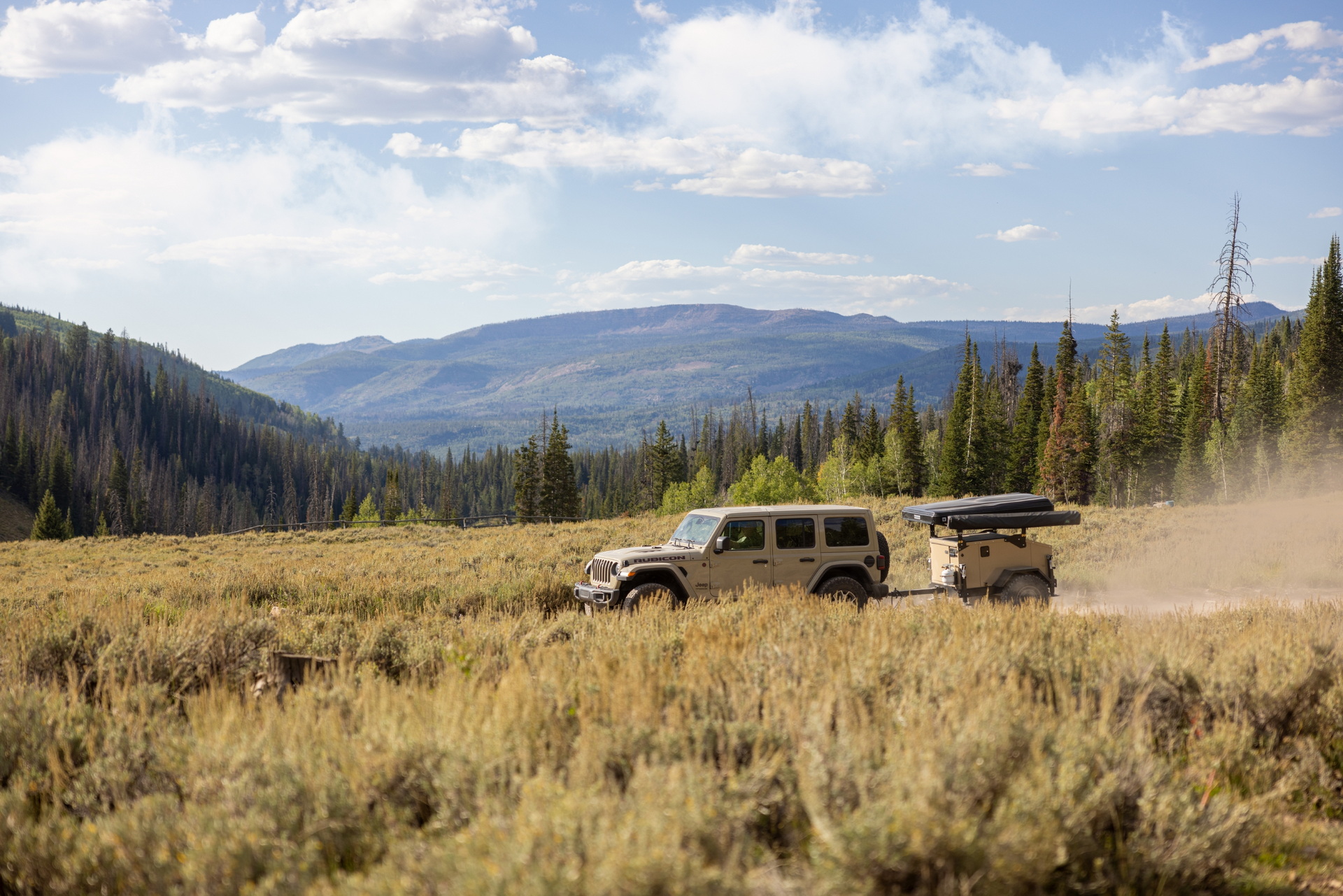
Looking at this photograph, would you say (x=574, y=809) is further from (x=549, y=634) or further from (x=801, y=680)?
(x=549, y=634)

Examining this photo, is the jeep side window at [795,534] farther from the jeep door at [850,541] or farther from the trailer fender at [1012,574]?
the trailer fender at [1012,574]

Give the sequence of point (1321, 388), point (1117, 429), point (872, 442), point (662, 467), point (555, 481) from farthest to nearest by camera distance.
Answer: point (662, 467) < point (872, 442) < point (555, 481) < point (1117, 429) < point (1321, 388)

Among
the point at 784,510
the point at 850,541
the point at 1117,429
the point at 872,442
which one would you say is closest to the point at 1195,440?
the point at 1117,429

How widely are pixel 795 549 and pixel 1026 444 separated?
7492 cm

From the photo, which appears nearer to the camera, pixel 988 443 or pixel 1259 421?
pixel 988 443

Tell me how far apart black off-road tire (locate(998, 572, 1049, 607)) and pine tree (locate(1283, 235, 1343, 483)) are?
2412 inches

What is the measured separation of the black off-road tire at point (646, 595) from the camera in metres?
11.8

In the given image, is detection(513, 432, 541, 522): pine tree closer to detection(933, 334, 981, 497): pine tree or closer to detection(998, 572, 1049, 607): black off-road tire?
detection(933, 334, 981, 497): pine tree

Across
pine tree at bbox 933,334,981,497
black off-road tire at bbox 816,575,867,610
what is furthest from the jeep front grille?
pine tree at bbox 933,334,981,497

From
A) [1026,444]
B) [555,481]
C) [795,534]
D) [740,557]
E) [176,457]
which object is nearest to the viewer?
[740,557]

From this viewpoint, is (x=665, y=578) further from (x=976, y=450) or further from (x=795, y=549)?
(x=976, y=450)

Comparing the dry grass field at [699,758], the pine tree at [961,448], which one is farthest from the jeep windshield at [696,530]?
the pine tree at [961,448]

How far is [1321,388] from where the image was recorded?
64312mm

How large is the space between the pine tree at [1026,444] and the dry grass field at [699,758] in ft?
Result: 253
